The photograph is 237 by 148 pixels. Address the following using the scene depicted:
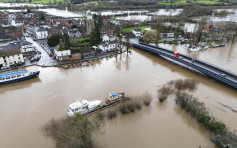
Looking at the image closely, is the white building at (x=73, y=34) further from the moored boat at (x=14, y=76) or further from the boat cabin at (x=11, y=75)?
the boat cabin at (x=11, y=75)

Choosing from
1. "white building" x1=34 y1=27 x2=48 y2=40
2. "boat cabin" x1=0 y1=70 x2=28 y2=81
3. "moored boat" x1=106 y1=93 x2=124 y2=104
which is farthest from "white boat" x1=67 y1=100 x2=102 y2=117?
"white building" x1=34 y1=27 x2=48 y2=40

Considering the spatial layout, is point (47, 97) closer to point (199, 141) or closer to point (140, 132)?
point (140, 132)

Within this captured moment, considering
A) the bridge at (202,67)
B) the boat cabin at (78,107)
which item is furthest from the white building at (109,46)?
the boat cabin at (78,107)

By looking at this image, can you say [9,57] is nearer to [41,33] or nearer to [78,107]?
[41,33]

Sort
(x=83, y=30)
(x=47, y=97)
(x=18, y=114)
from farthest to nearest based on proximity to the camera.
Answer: (x=83, y=30) < (x=47, y=97) < (x=18, y=114)

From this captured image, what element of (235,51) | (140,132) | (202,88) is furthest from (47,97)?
(235,51)

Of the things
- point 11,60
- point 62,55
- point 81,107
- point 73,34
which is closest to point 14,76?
point 11,60
